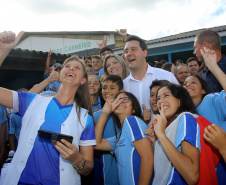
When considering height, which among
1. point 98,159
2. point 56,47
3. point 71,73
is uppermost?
point 56,47

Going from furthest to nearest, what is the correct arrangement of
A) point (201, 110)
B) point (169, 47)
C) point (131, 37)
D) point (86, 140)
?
point (169, 47)
point (131, 37)
point (201, 110)
point (86, 140)

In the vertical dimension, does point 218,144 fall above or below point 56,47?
below

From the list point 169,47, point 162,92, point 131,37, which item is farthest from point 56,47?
point 162,92

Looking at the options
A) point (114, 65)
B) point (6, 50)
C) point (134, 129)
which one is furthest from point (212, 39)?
point (6, 50)

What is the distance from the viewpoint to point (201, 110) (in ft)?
8.15

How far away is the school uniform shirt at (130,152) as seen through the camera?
7.03ft

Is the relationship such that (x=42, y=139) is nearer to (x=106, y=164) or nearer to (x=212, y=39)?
(x=106, y=164)

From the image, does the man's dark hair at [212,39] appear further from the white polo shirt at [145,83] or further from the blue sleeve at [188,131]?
the blue sleeve at [188,131]

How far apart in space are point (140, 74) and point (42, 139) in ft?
7.25

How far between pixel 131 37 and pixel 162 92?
6.07ft

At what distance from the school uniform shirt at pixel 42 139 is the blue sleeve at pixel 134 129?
0.42 m

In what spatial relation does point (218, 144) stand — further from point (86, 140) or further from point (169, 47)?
point (169, 47)

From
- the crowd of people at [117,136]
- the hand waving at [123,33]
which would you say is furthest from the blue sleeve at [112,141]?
the hand waving at [123,33]

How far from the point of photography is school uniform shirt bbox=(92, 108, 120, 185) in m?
2.59
